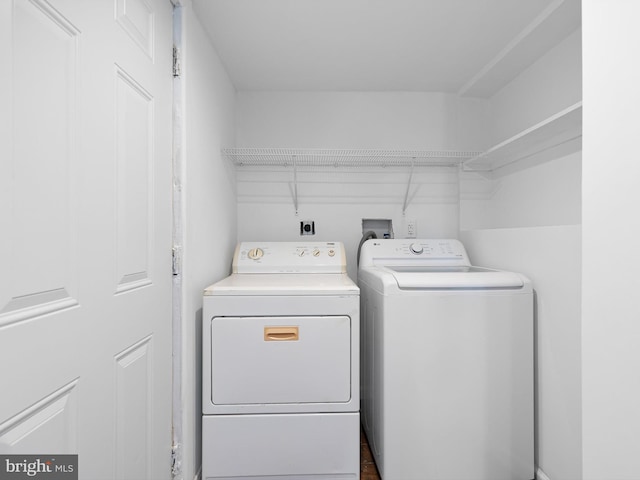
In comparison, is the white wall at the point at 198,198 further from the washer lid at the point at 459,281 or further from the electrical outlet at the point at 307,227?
the washer lid at the point at 459,281

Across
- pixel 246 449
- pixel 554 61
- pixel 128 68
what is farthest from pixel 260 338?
pixel 554 61

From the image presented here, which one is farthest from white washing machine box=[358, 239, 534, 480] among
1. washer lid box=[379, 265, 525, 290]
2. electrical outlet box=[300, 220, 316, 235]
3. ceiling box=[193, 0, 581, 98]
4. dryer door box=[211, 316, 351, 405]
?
ceiling box=[193, 0, 581, 98]

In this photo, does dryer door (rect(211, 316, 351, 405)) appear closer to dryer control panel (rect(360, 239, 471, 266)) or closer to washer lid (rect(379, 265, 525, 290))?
washer lid (rect(379, 265, 525, 290))

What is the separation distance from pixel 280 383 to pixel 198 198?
0.94 m

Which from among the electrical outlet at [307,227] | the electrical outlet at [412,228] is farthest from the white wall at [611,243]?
the electrical outlet at [307,227]

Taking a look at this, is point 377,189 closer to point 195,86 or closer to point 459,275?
point 459,275

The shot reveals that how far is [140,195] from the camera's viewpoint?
1.12m

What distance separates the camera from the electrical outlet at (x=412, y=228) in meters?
2.52

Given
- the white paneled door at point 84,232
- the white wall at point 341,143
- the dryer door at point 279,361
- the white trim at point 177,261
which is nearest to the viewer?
the white paneled door at point 84,232

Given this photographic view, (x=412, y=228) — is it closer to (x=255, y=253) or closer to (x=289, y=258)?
(x=289, y=258)

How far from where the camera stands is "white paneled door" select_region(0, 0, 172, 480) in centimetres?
65

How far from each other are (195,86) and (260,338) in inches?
47.4

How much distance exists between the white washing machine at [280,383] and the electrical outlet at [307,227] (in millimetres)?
974

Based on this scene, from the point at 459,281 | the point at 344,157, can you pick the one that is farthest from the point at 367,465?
the point at 344,157
